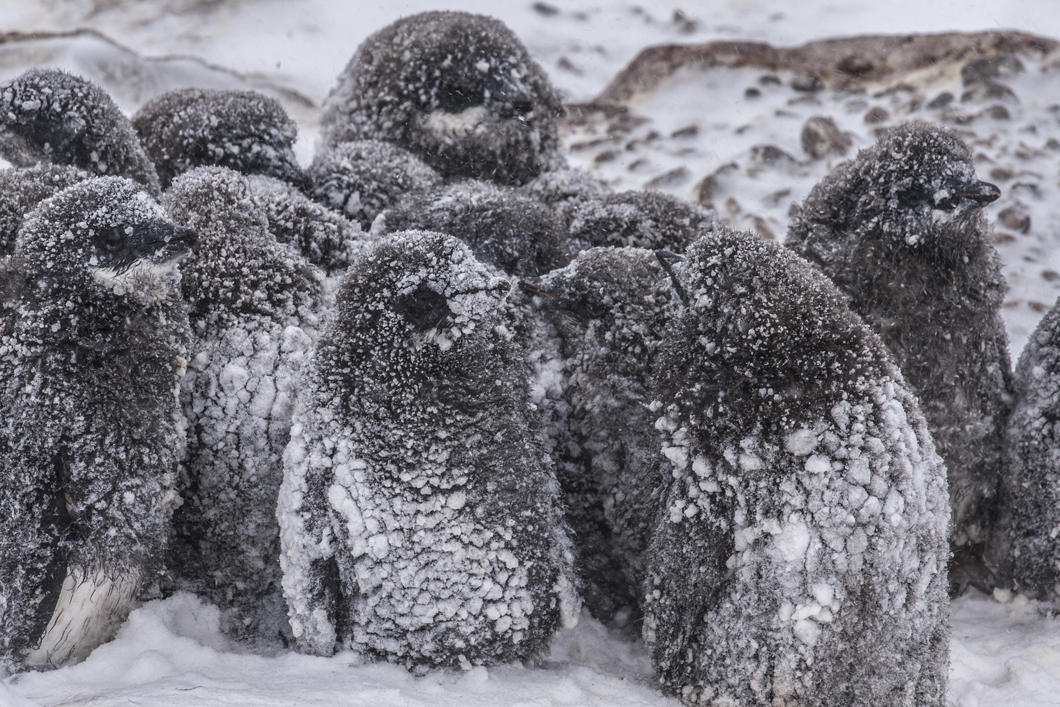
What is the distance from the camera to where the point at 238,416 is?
13.1ft

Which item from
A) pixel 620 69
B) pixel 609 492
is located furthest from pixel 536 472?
pixel 620 69

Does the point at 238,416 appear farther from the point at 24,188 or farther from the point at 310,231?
the point at 24,188

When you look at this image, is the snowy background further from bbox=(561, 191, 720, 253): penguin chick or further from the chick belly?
bbox=(561, 191, 720, 253): penguin chick

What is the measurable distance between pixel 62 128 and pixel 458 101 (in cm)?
184

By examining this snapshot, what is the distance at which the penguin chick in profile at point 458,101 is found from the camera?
557cm

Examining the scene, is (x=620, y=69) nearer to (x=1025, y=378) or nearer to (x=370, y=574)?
(x=1025, y=378)

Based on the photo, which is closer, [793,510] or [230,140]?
[793,510]

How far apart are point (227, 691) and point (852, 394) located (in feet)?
6.85

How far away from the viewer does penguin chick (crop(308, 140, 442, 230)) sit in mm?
4973

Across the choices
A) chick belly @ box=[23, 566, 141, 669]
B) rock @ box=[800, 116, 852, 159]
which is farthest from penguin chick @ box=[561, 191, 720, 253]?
rock @ box=[800, 116, 852, 159]

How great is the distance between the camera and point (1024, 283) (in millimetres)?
5867

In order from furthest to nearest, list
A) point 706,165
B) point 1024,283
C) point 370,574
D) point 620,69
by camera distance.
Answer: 1. point 620,69
2. point 706,165
3. point 1024,283
4. point 370,574

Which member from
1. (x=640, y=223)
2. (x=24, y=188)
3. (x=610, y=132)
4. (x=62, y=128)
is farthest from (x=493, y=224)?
(x=610, y=132)

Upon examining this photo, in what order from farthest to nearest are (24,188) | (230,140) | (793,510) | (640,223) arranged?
(230,140)
(640,223)
(24,188)
(793,510)
